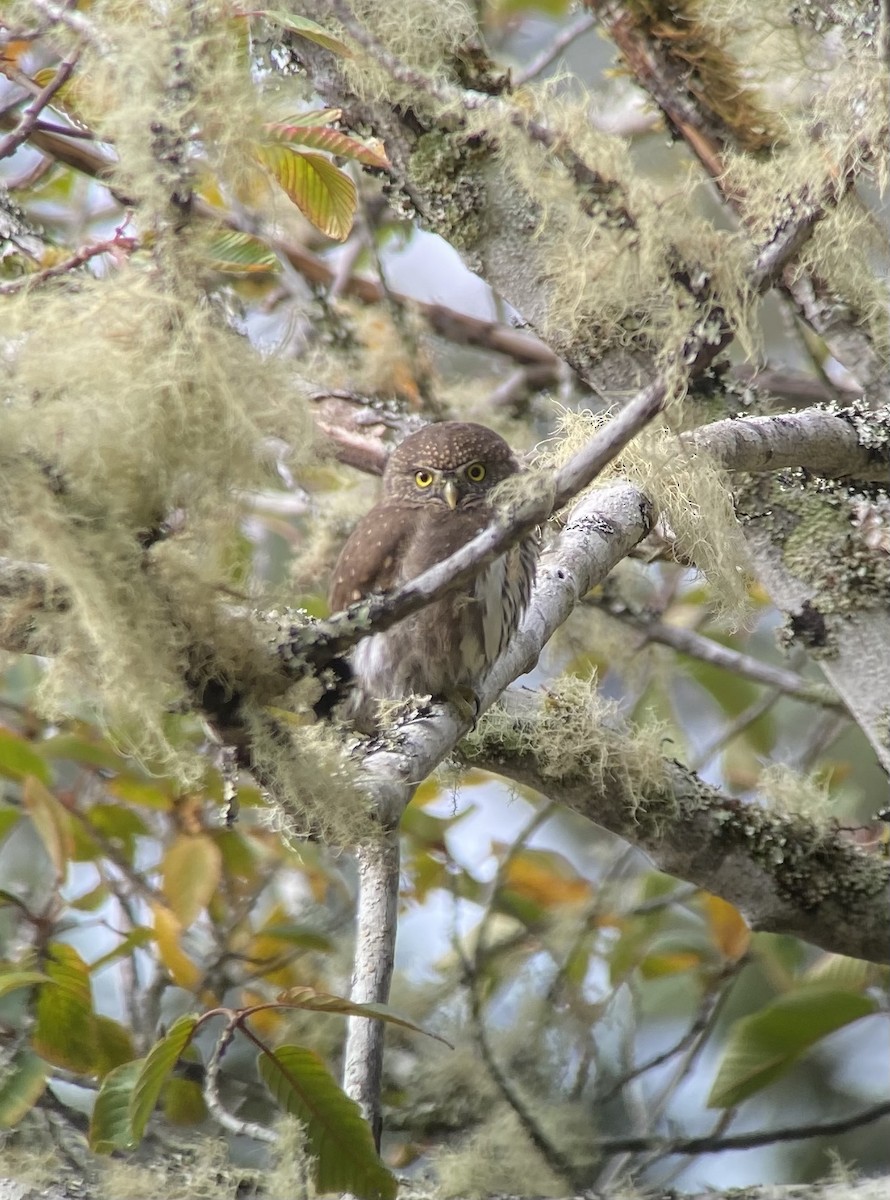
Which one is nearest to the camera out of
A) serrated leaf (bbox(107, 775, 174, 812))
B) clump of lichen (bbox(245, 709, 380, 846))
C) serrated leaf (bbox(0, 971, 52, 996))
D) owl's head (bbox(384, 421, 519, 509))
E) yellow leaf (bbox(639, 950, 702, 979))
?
clump of lichen (bbox(245, 709, 380, 846))


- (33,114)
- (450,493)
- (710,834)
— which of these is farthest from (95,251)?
(710,834)

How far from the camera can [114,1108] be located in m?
1.97

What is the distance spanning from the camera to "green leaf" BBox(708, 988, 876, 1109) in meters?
2.63

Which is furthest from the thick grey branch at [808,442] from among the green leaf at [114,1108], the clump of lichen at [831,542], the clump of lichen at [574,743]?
the green leaf at [114,1108]

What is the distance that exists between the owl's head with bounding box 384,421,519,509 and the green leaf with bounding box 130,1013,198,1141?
1370 millimetres

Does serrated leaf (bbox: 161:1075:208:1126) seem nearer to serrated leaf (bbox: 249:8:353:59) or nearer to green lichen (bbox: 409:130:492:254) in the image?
green lichen (bbox: 409:130:492:254)

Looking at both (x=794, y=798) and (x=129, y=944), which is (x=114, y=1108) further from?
(x=794, y=798)

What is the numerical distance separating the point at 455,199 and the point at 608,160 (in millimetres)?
403

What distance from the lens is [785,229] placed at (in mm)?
1886

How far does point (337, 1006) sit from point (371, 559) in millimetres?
1184

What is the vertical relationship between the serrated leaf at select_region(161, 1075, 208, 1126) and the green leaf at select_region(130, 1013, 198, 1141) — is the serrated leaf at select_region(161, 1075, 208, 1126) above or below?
above

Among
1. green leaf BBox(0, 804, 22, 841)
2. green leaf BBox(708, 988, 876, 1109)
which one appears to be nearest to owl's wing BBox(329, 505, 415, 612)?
green leaf BBox(0, 804, 22, 841)

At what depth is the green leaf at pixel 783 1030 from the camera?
2629mm

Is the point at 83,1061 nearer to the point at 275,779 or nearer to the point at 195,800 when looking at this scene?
the point at 195,800
